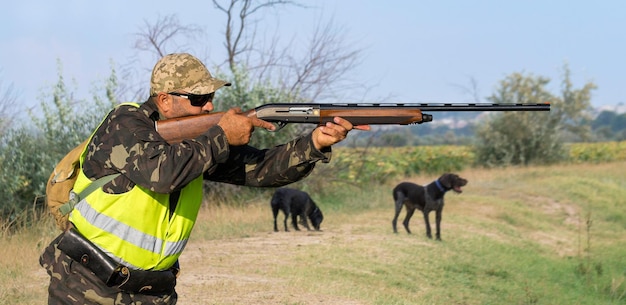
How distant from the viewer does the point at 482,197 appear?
75.8 ft

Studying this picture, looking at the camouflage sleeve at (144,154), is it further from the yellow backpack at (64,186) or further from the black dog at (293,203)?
the black dog at (293,203)

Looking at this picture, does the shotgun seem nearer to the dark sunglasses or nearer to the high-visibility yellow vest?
the dark sunglasses

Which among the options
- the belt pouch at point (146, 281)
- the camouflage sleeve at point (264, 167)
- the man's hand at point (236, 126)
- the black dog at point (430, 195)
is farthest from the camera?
the black dog at point (430, 195)

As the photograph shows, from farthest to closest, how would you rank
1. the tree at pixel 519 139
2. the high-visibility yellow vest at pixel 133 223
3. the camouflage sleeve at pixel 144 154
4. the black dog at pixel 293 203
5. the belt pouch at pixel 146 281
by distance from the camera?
1. the tree at pixel 519 139
2. the black dog at pixel 293 203
3. the belt pouch at pixel 146 281
4. the high-visibility yellow vest at pixel 133 223
5. the camouflage sleeve at pixel 144 154

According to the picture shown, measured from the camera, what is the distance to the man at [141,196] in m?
4.04

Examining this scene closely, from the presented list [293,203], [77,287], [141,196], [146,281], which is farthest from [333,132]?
[293,203]

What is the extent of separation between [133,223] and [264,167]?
0.94 metres

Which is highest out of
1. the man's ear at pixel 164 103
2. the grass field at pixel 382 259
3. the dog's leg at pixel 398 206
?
the man's ear at pixel 164 103

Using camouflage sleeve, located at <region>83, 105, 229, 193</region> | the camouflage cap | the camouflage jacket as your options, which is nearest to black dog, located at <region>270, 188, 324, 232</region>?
the camouflage jacket

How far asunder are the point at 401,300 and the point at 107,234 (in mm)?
5521

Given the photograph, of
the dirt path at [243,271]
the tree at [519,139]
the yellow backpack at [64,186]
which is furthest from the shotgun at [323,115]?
the tree at [519,139]

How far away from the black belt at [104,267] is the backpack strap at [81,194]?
0.36 feet

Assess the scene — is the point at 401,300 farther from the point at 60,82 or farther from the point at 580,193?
the point at 580,193

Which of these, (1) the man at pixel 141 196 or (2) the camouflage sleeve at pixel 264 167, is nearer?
(1) the man at pixel 141 196
